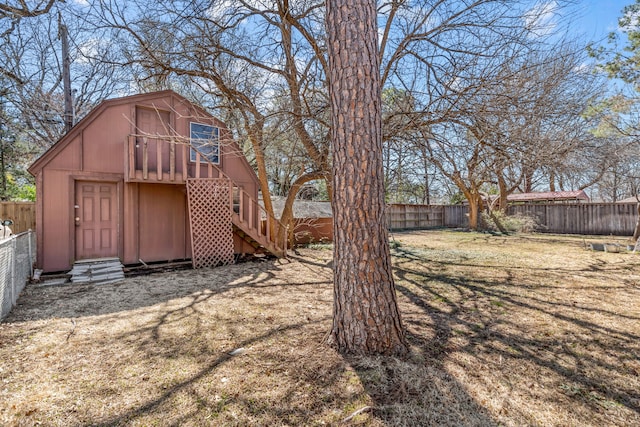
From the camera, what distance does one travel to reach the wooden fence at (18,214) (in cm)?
736

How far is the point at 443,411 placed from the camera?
180 cm

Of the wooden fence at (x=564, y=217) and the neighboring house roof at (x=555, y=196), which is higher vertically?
the neighboring house roof at (x=555, y=196)

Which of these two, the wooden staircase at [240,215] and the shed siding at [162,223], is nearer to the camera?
the wooden staircase at [240,215]

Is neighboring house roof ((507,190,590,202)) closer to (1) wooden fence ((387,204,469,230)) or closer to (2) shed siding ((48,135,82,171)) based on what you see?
(1) wooden fence ((387,204,469,230))

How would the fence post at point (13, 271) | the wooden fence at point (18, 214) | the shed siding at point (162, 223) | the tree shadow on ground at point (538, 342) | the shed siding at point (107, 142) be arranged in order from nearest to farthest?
the tree shadow on ground at point (538, 342)
the fence post at point (13, 271)
the shed siding at point (107, 142)
the shed siding at point (162, 223)
the wooden fence at point (18, 214)

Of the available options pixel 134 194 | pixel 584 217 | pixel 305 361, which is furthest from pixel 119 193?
pixel 584 217

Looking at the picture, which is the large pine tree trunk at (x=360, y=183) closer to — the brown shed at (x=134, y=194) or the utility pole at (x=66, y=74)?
the brown shed at (x=134, y=194)

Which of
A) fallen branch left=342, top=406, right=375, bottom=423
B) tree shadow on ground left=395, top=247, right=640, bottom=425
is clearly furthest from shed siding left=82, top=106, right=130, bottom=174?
fallen branch left=342, top=406, right=375, bottom=423

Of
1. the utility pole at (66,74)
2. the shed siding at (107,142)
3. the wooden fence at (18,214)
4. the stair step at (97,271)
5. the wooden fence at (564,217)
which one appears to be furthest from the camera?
the wooden fence at (564,217)

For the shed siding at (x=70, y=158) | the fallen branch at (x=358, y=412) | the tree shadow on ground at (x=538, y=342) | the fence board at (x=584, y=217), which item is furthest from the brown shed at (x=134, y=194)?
the fence board at (x=584, y=217)

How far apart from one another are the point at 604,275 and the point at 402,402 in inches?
238

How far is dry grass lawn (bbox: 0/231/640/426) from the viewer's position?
1.81 m

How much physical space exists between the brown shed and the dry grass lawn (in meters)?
2.01

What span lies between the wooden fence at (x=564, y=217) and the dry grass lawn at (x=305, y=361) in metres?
11.0
